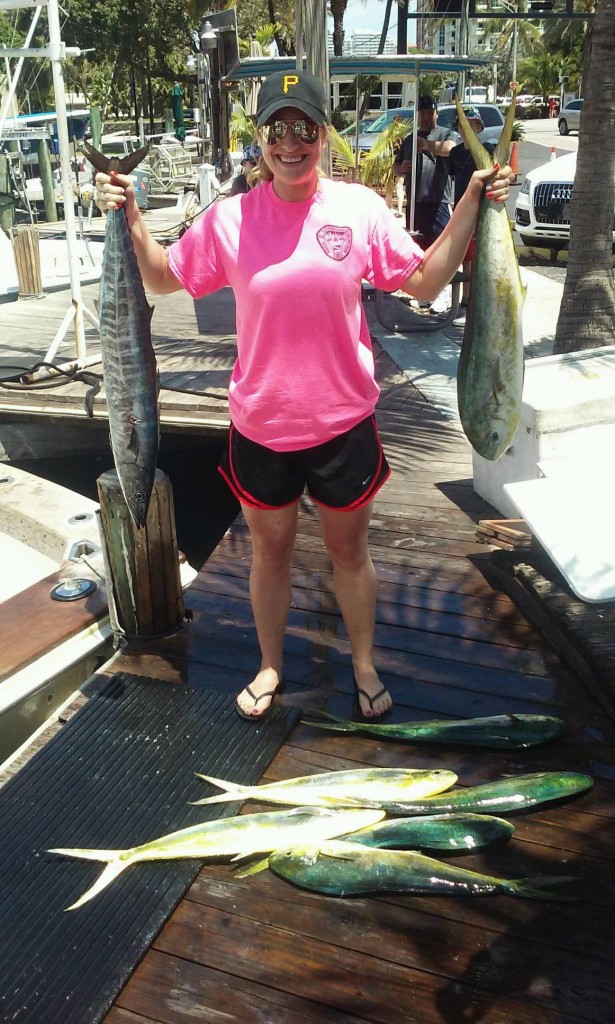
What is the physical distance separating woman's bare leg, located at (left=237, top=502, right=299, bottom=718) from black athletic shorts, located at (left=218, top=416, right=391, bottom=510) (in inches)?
2.5

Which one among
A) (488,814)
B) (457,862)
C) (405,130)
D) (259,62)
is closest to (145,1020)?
(457,862)

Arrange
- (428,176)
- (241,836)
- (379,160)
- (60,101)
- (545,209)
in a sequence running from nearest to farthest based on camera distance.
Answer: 1. (241,836)
2. (60,101)
3. (428,176)
4. (379,160)
5. (545,209)

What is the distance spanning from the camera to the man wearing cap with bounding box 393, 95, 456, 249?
8391mm

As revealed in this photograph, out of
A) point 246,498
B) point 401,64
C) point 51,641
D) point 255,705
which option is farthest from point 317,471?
point 401,64

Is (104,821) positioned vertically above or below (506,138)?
below

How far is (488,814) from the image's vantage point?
2.45m

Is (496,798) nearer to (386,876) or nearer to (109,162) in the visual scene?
(386,876)

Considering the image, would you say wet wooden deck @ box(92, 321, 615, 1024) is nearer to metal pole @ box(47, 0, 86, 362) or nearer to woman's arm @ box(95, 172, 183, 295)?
woman's arm @ box(95, 172, 183, 295)

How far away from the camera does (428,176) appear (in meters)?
8.44

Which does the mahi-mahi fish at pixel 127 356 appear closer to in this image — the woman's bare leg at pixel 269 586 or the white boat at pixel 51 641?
the woman's bare leg at pixel 269 586

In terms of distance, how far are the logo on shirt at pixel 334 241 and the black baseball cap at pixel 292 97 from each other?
0.28 metres

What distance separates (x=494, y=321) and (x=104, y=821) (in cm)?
175

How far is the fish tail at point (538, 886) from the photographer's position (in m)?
2.19

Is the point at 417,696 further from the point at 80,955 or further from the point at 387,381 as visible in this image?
the point at 387,381
